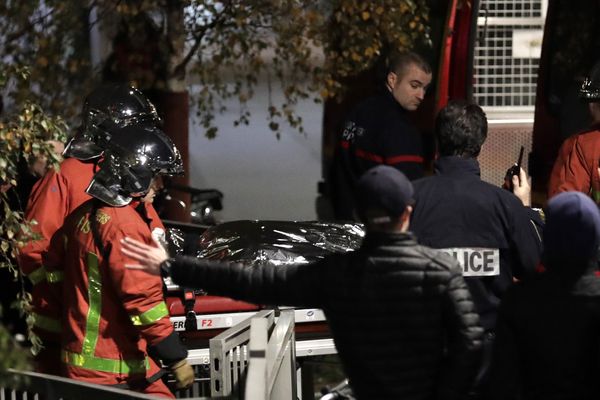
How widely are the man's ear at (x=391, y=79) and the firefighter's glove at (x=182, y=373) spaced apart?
2615 mm

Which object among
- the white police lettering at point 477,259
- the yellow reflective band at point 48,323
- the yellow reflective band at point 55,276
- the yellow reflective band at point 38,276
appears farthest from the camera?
the yellow reflective band at point 38,276

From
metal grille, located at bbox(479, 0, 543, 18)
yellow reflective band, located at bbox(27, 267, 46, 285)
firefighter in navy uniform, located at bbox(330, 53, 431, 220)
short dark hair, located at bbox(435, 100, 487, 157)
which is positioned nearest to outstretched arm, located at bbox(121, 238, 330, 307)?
short dark hair, located at bbox(435, 100, 487, 157)

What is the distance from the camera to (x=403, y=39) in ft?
32.3

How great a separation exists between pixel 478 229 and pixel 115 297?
1.35m

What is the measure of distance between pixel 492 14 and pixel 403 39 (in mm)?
904

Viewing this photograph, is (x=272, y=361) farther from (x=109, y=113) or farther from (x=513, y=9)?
(x=513, y=9)

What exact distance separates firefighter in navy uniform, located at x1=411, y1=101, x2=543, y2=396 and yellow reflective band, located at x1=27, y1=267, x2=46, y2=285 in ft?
5.47

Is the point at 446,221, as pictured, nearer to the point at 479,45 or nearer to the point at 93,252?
the point at 93,252

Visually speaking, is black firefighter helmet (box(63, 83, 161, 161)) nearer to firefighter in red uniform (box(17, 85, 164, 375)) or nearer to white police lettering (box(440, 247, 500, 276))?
firefighter in red uniform (box(17, 85, 164, 375))

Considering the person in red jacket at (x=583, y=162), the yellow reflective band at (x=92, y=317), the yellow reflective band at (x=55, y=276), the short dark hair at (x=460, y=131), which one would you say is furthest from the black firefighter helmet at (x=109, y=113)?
the person in red jacket at (x=583, y=162)

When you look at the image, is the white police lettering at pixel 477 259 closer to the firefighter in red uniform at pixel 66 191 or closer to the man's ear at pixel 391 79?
the firefighter in red uniform at pixel 66 191

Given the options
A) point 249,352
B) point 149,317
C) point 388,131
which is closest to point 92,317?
point 149,317

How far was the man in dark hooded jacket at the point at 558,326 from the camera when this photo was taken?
3934 millimetres

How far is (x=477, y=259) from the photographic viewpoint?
503 centimetres
